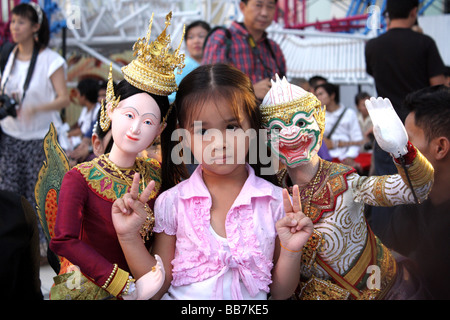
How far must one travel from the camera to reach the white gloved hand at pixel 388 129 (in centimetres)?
176

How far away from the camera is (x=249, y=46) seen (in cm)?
340

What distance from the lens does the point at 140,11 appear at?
8281 mm

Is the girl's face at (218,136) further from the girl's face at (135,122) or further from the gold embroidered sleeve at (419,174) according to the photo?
the gold embroidered sleeve at (419,174)

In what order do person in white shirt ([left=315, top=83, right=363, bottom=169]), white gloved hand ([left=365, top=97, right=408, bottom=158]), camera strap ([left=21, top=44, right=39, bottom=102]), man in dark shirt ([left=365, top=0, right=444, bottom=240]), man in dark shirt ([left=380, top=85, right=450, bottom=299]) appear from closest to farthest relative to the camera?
white gloved hand ([left=365, top=97, right=408, bottom=158]) < man in dark shirt ([left=380, top=85, right=450, bottom=299]) < man in dark shirt ([left=365, top=0, right=444, bottom=240]) < camera strap ([left=21, top=44, right=39, bottom=102]) < person in white shirt ([left=315, top=83, right=363, bottom=169])

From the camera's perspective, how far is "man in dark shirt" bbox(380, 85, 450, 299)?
226cm

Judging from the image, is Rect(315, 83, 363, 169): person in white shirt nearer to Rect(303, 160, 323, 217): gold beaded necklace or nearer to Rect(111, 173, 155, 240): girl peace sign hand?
Rect(303, 160, 323, 217): gold beaded necklace

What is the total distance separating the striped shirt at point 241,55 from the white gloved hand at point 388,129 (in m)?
1.57

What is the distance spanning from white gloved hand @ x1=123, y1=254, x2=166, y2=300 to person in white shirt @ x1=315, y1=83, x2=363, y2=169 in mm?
3774

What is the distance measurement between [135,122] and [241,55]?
1.55 metres

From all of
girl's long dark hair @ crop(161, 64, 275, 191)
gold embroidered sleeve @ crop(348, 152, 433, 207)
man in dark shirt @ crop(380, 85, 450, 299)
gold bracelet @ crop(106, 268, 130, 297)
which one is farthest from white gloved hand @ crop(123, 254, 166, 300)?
man in dark shirt @ crop(380, 85, 450, 299)

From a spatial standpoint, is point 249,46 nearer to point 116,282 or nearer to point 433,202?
point 433,202
